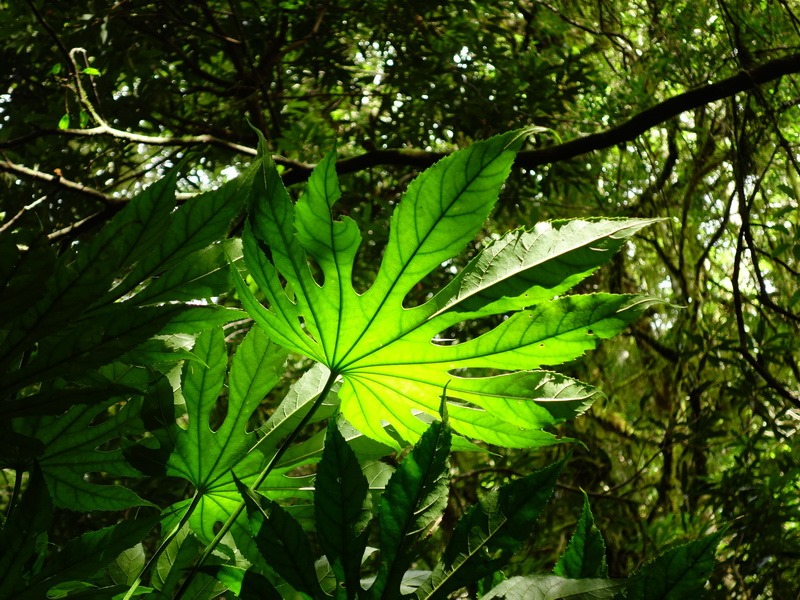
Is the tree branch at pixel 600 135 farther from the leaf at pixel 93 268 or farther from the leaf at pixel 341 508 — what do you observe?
the leaf at pixel 341 508

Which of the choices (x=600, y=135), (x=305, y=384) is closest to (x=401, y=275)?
(x=305, y=384)

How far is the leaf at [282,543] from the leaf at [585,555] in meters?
0.16

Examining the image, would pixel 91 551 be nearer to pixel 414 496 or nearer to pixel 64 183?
pixel 414 496

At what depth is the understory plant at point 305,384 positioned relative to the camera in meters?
0.43

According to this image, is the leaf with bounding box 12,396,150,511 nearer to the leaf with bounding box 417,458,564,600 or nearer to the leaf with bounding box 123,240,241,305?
the leaf with bounding box 123,240,241,305

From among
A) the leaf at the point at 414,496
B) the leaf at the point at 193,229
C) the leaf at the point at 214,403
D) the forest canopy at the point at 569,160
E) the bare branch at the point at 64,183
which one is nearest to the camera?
the leaf at the point at 414,496

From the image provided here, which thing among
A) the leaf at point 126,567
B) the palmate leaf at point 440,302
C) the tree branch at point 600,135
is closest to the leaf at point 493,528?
the palmate leaf at point 440,302

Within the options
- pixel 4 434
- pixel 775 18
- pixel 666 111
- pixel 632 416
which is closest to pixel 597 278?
pixel 632 416

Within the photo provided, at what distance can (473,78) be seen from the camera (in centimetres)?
272

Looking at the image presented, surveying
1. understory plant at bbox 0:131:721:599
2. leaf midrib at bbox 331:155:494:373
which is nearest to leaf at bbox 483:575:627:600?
understory plant at bbox 0:131:721:599

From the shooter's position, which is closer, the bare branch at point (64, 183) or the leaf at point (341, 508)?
the leaf at point (341, 508)

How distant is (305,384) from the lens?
2.24ft

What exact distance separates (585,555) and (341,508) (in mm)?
161

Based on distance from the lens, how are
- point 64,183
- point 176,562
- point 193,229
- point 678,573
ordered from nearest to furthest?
point 678,573 → point 193,229 → point 176,562 → point 64,183
